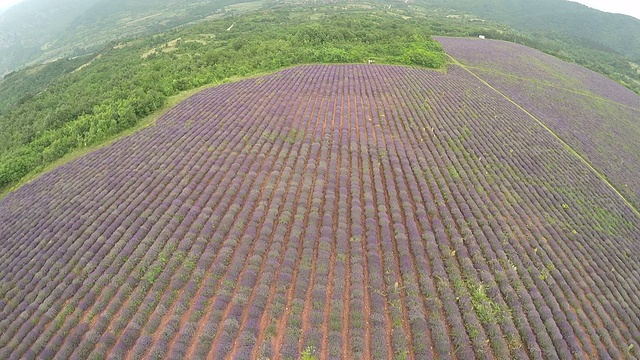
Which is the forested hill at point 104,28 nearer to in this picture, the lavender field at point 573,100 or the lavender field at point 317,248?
the lavender field at point 573,100

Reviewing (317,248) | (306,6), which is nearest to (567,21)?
(306,6)

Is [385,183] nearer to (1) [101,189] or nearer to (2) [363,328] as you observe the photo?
(2) [363,328]

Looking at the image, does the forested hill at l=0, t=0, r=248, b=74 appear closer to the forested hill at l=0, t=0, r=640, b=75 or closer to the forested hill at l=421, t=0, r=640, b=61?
the forested hill at l=0, t=0, r=640, b=75

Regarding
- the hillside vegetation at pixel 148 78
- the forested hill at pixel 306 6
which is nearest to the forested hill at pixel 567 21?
the forested hill at pixel 306 6

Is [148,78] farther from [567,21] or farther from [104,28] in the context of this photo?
[104,28]

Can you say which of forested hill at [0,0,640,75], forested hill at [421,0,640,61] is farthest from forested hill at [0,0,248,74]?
forested hill at [421,0,640,61]

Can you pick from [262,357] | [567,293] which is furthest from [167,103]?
[567,293]

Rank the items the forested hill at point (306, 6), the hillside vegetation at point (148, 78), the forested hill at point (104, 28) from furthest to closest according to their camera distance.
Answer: the forested hill at point (104, 28) < the forested hill at point (306, 6) < the hillside vegetation at point (148, 78)
